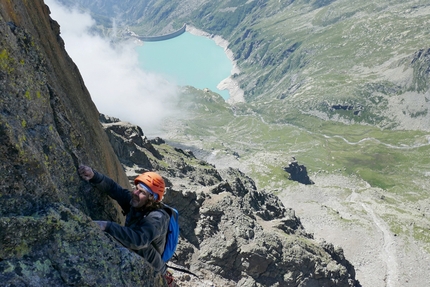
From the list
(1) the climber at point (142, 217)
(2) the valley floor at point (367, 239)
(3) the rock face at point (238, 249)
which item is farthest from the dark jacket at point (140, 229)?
(2) the valley floor at point (367, 239)

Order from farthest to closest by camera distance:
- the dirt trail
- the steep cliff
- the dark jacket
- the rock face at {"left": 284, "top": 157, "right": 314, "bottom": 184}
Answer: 1. the rock face at {"left": 284, "top": 157, "right": 314, "bottom": 184}
2. the dirt trail
3. the dark jacket
4. the steep cliff

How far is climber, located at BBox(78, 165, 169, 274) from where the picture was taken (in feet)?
32.5

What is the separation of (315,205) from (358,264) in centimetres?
2905

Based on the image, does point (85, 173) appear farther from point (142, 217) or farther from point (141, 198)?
point (142, 217)

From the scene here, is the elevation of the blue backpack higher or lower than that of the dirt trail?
higher

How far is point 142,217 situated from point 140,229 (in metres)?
1.09

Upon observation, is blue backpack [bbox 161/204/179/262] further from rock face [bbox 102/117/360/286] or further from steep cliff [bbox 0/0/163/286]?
rock face [bbox 102/117/360/286]

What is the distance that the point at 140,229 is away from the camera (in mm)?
10000

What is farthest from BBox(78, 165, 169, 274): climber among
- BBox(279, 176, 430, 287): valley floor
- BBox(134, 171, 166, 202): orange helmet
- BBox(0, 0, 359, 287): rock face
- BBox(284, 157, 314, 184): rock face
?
BBox(284, 157, 314, 184): rock face

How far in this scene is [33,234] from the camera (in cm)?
863

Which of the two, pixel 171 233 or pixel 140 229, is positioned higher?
pixel 140 229

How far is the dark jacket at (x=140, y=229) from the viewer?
9.85 m

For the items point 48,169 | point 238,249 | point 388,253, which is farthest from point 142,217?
point 388,253

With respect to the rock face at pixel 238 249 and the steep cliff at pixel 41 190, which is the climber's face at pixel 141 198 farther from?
the rock face at pixel 238 249
